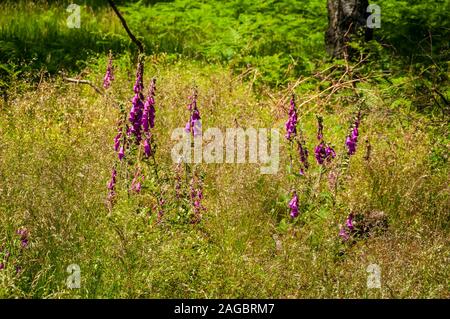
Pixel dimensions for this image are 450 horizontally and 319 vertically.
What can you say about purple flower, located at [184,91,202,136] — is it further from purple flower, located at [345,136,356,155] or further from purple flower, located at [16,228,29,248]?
purple flower, located at [16,228,29,248]

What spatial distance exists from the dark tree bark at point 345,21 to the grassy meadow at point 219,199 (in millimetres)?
221

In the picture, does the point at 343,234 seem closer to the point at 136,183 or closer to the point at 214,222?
the point at 214,222

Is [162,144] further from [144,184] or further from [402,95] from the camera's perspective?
[402,95]

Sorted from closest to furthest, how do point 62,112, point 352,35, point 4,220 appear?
point 4,220 < point 62,112 < point 352,35

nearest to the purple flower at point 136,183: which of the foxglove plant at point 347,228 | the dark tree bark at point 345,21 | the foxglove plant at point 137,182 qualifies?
the foxglove plant at point 137,182

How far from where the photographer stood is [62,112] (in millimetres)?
6406

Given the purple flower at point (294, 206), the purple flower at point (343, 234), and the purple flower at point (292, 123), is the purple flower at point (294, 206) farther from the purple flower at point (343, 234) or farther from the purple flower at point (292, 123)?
the purple flower at point (292, 123)

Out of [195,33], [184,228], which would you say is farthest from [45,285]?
[195,33]

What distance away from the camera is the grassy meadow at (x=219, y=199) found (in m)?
3.88

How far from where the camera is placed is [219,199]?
15.1 feet

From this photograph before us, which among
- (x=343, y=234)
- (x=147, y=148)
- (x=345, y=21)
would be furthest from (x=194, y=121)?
(x=345, y=21)

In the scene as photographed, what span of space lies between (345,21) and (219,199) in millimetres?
4560

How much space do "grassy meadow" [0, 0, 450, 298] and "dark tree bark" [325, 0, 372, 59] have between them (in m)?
0.22

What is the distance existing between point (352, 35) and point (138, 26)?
378 centimetres
